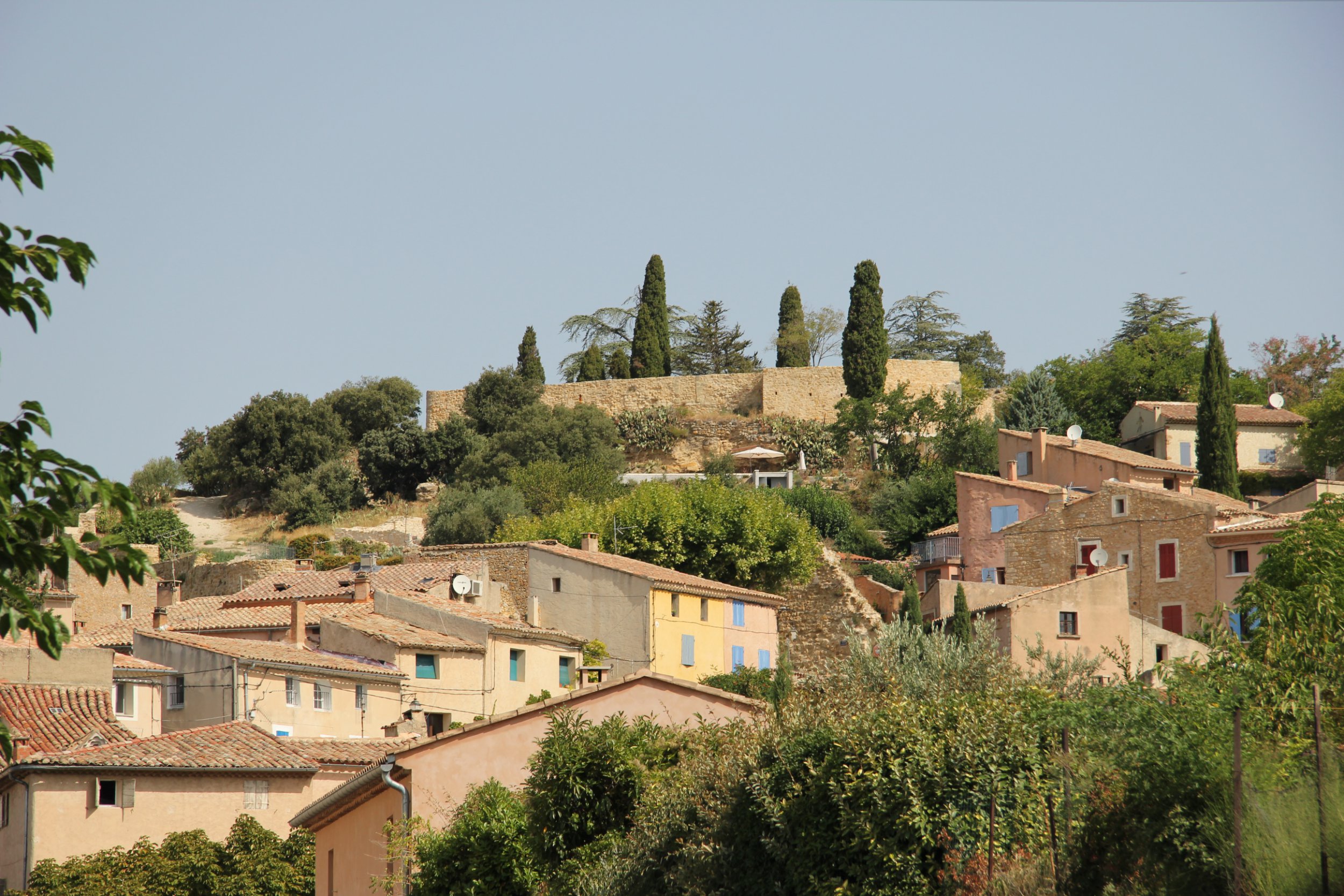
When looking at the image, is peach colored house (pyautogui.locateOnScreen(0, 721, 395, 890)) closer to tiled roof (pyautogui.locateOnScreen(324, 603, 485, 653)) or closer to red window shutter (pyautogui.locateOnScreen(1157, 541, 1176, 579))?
tiled roof (pyautogui.locateOnScreen(324, 603, 485, 653))

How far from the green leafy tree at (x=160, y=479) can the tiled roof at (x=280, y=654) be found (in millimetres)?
35631

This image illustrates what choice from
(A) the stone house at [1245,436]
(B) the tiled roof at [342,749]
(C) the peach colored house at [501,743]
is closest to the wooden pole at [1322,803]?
(C) the peach colored house at [501,743]

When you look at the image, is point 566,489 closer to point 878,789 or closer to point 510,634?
point 510,634

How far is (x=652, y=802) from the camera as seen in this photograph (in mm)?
14891

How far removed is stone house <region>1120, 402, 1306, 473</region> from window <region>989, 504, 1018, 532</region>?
422 inches

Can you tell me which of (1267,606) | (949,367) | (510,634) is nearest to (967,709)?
(1267,606)

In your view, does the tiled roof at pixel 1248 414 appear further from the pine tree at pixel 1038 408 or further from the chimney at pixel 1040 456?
the chimney at pixel 1040 456

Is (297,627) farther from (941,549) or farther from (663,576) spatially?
(941,549)

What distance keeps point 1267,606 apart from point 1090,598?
14.7m

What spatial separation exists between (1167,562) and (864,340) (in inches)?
1062

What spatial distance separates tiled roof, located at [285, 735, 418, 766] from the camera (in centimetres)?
2578

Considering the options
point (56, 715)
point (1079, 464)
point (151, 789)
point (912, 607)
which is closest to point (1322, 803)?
point (151, 789)

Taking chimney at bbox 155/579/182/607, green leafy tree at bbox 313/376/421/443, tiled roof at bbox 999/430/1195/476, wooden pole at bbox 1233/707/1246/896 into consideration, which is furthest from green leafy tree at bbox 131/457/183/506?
wooden pole at bbox 1233/707/1246/896

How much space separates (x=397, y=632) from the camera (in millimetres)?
31875
